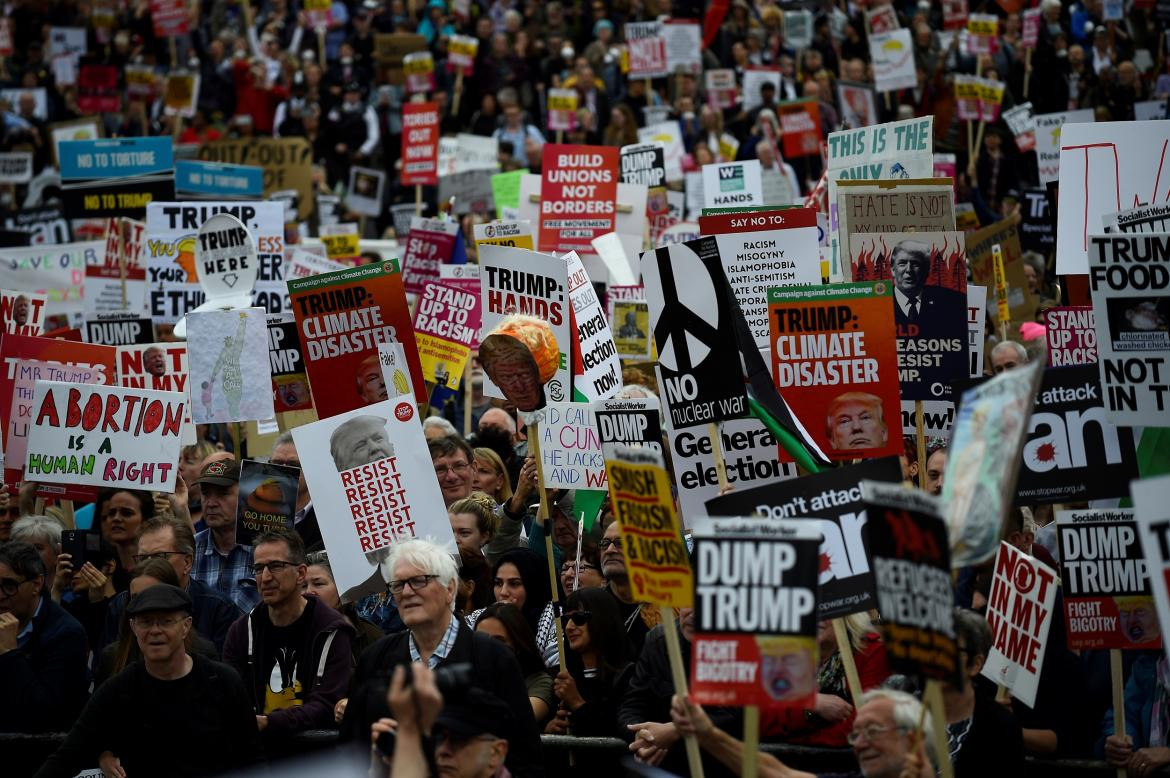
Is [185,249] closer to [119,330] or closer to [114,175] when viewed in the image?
[119,330]

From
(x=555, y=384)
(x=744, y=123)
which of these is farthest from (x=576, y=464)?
(x=744, y=123)

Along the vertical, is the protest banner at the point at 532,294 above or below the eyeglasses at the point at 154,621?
above

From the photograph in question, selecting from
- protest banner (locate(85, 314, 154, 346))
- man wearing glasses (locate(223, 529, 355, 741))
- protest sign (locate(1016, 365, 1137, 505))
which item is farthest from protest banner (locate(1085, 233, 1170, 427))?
protest banner (locate(85, 314, 154, 346))

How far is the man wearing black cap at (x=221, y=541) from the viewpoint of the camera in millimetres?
9711

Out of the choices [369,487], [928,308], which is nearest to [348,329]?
[369,487]

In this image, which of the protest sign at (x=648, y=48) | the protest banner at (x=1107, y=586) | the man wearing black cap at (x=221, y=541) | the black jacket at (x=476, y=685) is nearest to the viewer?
the black jacket at (x=476, y=685)

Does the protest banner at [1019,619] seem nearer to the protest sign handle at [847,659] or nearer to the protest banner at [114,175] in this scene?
the protest sign handle at [847,659]

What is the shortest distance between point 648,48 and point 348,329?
46.2 ft

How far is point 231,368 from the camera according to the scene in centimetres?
1088

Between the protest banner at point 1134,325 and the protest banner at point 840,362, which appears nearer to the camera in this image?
the protest banner at point 1134,325

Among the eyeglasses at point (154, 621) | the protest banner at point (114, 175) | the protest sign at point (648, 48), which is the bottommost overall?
the eyeglasses at point (154, 621)

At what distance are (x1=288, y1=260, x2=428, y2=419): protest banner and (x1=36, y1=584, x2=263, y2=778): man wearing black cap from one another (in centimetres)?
357

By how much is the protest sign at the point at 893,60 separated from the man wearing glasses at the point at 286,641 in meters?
16.0

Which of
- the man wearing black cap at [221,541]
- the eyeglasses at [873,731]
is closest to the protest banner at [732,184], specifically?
the man wearing black cap at [221,541]
